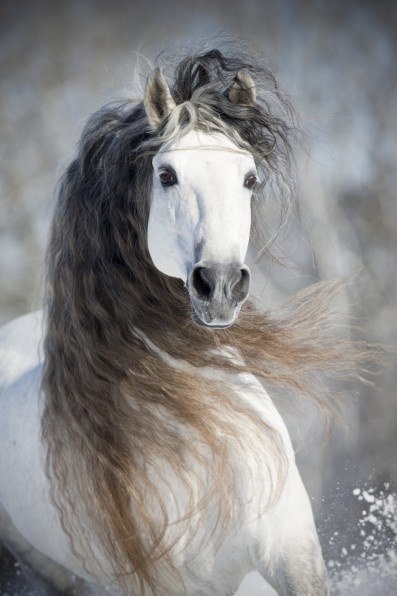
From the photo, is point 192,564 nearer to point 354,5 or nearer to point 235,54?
point 235,54

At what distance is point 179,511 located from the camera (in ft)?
Result: 3.37

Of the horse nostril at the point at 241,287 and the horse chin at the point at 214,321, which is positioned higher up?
the horse nostril at the point at 241,287

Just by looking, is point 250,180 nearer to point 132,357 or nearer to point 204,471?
point 132,357

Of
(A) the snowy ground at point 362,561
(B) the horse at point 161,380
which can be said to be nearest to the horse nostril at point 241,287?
(B) the horse at point 161,380

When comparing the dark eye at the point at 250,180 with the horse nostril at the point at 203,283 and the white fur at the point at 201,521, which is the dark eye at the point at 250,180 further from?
the white fur at the point at 201,521

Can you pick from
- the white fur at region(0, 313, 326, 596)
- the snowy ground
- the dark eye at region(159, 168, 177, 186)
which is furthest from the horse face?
the snowy ground

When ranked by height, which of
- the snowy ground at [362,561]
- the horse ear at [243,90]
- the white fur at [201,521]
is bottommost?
the snowy ground at [362,561]

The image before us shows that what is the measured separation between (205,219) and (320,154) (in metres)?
1.98

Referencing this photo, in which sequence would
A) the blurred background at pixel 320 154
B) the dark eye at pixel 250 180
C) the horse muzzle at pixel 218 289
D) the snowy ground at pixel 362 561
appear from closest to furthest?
the horse muzzle at pixel 218 289
the dark eye at pixel 250 180
the snowy ground at pixel 362 561
the blurred background at pixel 320 154

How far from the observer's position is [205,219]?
0.85 meters

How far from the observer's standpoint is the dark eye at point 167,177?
0.90 metres

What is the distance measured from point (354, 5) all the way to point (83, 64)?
2004 mm

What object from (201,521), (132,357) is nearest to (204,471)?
(201,521)

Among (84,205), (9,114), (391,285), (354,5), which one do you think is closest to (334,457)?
(391,285)
